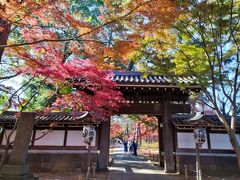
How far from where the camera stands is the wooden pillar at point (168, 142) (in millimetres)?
11305

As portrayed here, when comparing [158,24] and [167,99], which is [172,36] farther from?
[167,99]

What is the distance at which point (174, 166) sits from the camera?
37.2 feet

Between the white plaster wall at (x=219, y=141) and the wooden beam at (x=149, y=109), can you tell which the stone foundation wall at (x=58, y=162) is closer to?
the wooden beam at (x=149, y=109)

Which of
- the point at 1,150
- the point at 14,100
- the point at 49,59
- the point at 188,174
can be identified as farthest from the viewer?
the point at 1,150

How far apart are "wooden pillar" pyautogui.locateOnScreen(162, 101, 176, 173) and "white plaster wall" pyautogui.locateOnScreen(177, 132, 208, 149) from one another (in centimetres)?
40

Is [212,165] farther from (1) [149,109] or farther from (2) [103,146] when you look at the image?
(2) [103,146]

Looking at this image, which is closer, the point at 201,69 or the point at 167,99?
the point at 201,69

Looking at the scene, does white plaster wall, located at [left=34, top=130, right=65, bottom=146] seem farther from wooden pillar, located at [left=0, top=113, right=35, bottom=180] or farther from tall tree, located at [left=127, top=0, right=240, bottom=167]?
tall tree, located at [left=127, top=0, right=240, bottom=167]

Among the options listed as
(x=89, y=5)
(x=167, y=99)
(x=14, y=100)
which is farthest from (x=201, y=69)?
(x=89, y=5)

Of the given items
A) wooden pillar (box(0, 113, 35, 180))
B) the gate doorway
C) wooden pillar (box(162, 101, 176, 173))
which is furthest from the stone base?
wooden pillar (box(162, 101, 176, 173))

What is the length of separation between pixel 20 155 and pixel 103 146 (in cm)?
472

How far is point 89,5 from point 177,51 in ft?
39.0

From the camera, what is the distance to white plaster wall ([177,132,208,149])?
457 inches

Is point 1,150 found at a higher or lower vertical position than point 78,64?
lower
